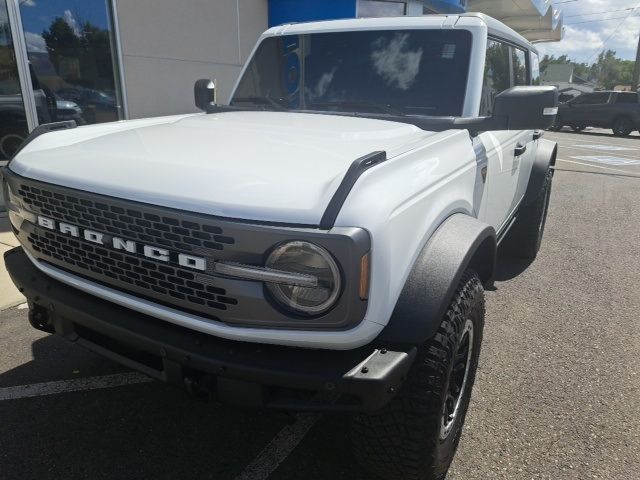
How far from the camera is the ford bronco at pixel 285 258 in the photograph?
5.21 feet

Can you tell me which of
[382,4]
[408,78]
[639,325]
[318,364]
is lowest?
[639,325]

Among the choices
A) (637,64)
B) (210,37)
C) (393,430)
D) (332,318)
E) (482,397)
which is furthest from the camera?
(637,64)

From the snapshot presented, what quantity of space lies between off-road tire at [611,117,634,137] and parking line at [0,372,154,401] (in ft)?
73.3

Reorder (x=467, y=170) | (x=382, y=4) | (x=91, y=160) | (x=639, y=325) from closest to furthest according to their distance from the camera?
1. (x=91, y=160)
2. (x=467, y=170)
3. (x=639, y=325)
4. (x=382, y=4)

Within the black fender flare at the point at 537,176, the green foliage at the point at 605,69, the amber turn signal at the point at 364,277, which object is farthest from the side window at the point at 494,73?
the green foliage at the point at 605,69

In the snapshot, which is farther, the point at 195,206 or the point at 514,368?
the point at 514,368

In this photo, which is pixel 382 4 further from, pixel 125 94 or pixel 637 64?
pixel 637 64

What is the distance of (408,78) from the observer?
9.60 ft

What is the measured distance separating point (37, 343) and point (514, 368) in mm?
2976

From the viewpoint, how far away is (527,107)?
7.77ft

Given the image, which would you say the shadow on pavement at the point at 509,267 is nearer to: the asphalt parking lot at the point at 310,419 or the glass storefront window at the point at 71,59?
the asphalt parking lot at the point at 310,419

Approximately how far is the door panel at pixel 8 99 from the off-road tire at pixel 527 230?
5852 millimetres

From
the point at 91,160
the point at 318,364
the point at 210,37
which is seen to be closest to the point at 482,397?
the point at 318,364

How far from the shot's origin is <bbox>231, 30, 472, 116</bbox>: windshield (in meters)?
2.86
